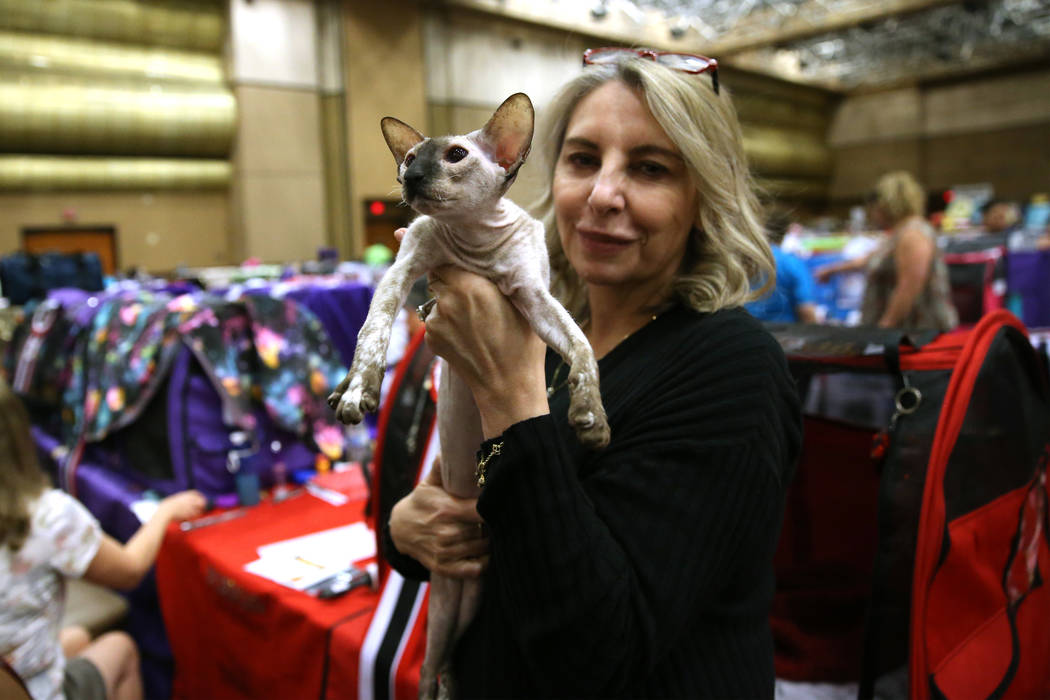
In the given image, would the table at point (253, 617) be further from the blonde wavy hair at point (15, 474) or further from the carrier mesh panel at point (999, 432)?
the carrier mesh panel at point (999, 432)

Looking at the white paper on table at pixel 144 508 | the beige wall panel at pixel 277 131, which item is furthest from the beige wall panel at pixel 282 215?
the white paper on table at pixel 144 508

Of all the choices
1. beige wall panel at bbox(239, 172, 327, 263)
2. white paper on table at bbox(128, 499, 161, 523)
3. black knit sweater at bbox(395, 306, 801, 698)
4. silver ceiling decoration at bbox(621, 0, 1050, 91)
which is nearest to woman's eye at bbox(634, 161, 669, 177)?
black knit sweater at bbox(395, 306, 801, 698)

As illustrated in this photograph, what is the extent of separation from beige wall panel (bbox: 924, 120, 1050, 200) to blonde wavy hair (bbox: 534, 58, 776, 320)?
23.6m

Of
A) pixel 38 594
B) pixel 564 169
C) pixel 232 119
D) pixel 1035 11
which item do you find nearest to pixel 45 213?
pixel 232 119

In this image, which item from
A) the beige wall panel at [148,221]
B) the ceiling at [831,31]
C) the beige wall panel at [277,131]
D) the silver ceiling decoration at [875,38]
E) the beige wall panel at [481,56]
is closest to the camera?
the beige wall panel at [148,221]

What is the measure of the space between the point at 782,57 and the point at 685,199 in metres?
22.7

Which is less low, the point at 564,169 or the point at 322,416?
the point at 564,169

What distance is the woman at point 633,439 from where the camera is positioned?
0.87m

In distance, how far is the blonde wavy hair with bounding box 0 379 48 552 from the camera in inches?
67.2

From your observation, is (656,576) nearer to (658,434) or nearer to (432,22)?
(658,434)

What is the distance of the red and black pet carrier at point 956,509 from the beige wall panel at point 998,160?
23.1 metres

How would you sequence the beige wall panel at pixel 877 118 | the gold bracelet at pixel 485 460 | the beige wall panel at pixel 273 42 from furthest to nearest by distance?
the beige wall panel at pixel 877 118, the beige wall panel at pixel 273 42, the gold bracelet at pixel 485 460

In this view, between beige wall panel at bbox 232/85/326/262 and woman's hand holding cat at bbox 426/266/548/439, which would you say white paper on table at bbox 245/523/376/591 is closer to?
woman's hand holding cat at bbox 426/266/548/439

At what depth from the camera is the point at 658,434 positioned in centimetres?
97
